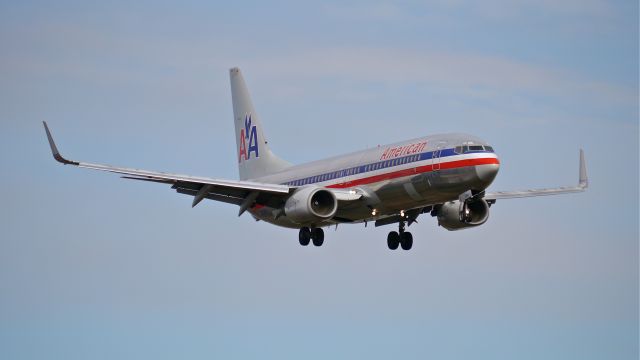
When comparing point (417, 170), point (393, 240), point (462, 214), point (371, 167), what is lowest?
point (393, 240)

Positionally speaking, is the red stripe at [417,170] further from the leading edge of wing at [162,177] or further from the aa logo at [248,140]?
the aa logo at [248,140]

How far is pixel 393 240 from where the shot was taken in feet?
218

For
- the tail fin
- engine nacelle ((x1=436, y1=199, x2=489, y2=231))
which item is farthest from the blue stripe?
the tail fin

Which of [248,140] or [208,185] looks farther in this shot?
[248,140]

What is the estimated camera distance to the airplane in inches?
2288

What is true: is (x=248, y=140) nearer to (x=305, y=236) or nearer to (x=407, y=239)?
(x=305, y=236)

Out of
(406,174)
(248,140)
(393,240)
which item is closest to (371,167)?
(406,174)

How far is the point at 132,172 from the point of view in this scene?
2391 inches

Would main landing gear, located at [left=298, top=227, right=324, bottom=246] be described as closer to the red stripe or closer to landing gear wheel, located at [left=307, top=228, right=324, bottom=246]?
landing gear wheel, located at [left=307, top=228, right=324, bottom=246]

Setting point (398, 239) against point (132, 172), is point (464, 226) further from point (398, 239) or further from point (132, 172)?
point (132, 172)

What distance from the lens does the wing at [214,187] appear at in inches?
2384

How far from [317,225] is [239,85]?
1788cm

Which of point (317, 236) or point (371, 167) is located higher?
point (371, 167)

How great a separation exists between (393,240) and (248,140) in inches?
537
